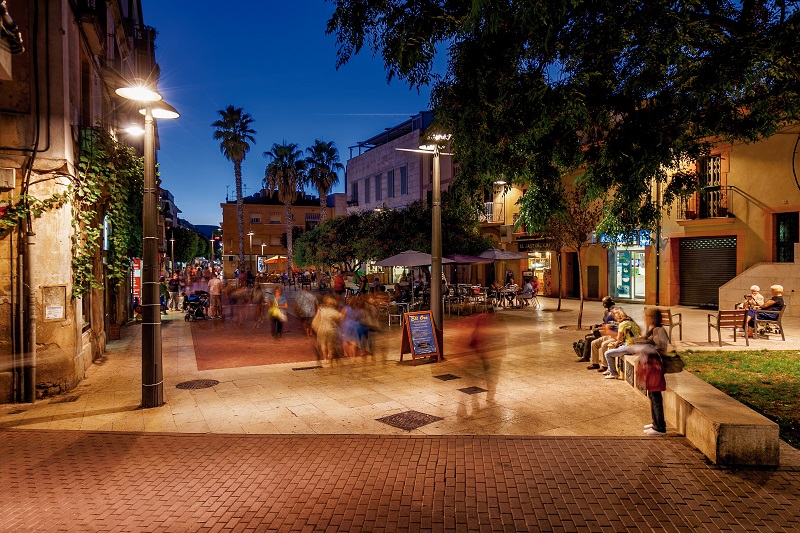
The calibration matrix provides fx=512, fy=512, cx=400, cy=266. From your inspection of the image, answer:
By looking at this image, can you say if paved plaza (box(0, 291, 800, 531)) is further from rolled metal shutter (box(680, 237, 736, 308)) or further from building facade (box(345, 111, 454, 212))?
building facade (box(345, 111, 454, 212))

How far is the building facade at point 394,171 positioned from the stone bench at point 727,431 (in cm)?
2944

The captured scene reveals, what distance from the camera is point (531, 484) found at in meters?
4.82

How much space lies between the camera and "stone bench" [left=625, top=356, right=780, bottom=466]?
503 centimetres

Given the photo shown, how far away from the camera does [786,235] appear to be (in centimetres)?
1939

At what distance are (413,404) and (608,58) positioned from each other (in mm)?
5772

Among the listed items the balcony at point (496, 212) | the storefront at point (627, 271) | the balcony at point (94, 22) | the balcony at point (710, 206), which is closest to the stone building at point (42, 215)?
the balcony at point (94, 22)

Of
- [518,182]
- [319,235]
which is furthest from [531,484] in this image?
[319,235]

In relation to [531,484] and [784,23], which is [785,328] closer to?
[784,23]

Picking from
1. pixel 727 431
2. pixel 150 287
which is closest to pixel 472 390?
pixel 727 431

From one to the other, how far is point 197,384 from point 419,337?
4399mm

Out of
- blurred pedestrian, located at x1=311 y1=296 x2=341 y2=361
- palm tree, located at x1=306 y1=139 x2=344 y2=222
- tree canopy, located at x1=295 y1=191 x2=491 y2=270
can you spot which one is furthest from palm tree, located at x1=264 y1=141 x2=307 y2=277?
blurred pedestrian, located at x1=311 y1=296 x2=341 y2=361

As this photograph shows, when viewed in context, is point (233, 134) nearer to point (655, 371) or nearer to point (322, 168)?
point (322, 168)

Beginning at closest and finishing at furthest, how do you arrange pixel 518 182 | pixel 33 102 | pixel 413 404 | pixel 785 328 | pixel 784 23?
pixel 784 23
pixel 413 404
pixel 33 102
pixel 518 182
pixel 785 328

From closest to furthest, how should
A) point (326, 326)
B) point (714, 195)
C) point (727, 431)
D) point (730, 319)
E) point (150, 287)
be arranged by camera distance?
point (727, 431), point (150, 287), point (326, 326), point (730, 319), point (714, 195)
